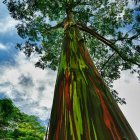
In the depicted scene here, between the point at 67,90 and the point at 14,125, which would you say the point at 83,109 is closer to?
the point at 67,90

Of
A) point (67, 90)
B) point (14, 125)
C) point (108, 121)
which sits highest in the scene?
point (14, 125)

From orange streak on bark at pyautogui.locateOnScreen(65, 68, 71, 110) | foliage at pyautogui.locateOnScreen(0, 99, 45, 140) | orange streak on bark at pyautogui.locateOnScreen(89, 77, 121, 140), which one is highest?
foliage at pyautogui.locateOnScreen(0, 99, 45, 140)

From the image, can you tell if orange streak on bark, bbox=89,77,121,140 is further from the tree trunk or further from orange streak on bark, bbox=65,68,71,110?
orange streak on bark, bbox=65,68,71,110

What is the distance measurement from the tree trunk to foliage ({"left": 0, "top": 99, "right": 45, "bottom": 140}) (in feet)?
34.2

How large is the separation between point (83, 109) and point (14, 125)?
13798 millimetres

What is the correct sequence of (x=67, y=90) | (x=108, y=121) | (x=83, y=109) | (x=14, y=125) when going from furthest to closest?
(x=14, y=125)
(x=67, y=90)
(x=83, y=109)
(x=108, y=121)

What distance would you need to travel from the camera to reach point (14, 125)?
15602 mm

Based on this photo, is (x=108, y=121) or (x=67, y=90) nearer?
(x=108, y=121)

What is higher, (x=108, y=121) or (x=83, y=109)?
(x=83, y=109)

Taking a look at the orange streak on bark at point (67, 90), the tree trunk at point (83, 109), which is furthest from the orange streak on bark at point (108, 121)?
the orange streak on bark at point (67, 90)

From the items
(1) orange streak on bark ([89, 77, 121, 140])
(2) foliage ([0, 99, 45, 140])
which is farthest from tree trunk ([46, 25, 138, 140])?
(2) foliage ([0, 99, 45, 140])

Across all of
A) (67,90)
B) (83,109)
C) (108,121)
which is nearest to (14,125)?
(67,90)

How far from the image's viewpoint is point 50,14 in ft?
37.1

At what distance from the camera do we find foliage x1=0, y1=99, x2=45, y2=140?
13.4 metres
